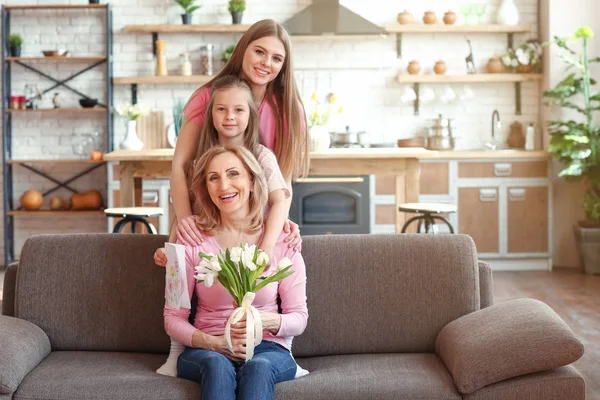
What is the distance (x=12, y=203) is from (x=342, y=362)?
5.66 meters

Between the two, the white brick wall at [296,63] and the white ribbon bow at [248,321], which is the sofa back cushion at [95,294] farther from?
the white brick wall at [296,63]

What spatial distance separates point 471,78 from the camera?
761cm

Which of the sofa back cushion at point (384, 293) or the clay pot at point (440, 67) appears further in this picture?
the clay pot at point (440, 67)

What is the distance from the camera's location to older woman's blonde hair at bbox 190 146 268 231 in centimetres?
280

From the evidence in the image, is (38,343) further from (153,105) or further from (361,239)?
(153,105)

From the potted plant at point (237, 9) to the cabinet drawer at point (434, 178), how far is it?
78.8 inches

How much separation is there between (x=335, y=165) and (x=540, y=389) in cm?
329

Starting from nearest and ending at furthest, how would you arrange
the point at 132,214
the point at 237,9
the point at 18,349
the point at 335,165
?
the point at 18,349 < the point at 132,214 < the point at 335,165 < the point at 237,9

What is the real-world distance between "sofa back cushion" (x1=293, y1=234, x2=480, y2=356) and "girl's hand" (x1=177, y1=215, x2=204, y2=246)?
1.41ft

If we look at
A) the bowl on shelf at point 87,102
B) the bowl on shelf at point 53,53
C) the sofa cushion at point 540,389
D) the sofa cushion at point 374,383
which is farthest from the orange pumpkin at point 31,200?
the sofa cushion at point 540,389

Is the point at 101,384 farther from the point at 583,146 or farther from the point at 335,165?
the point at 583,146

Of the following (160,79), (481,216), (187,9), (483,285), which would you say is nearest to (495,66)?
(481,216)

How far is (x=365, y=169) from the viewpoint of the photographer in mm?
5711

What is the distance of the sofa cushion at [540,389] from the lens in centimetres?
255
